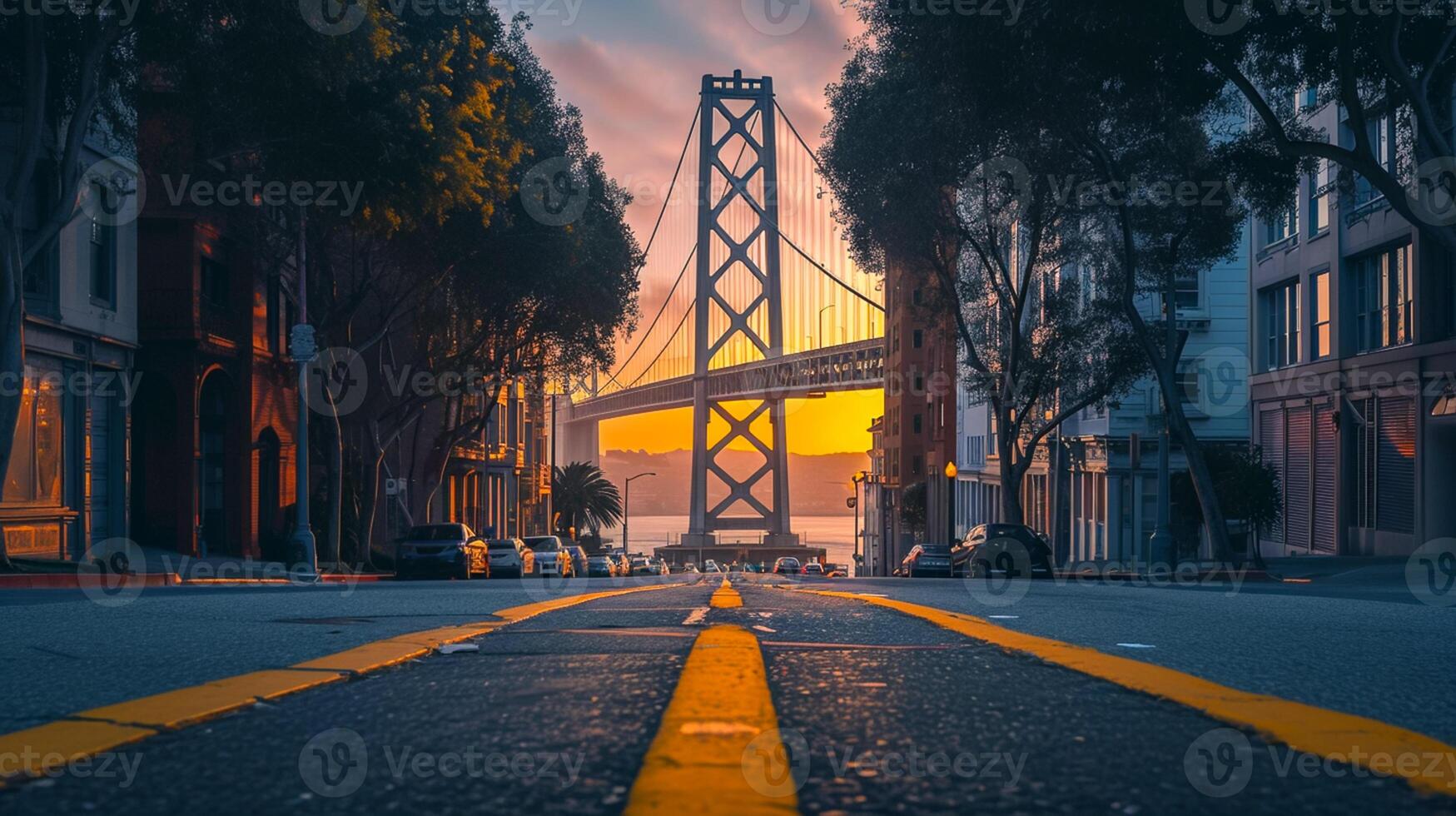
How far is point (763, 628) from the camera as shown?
256 inches

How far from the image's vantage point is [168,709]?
341 cm

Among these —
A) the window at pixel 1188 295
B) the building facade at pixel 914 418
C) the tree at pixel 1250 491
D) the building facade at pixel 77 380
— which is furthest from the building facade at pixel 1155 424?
the building facade at pixel 77 380

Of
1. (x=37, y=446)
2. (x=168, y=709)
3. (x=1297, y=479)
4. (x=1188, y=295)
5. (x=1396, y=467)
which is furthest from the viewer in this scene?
(x=1188, y=295)

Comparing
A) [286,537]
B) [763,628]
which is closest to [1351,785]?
[763,628]

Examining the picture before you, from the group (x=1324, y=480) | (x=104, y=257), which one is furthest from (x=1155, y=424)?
(x=104, y=257)

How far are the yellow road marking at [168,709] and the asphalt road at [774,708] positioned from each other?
0.08 m

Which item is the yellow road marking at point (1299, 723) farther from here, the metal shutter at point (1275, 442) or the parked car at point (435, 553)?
the metal shutter at point (1275, 442)

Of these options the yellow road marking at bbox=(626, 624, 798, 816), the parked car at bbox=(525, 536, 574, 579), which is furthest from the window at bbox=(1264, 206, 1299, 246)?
the yellow road marking at bbox=(626, 624, 798, 816)

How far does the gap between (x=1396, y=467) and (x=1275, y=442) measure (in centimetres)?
794

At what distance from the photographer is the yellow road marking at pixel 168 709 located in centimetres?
279

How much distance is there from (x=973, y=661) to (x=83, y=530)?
882 inches

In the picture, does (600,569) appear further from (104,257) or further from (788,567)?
(788,567)

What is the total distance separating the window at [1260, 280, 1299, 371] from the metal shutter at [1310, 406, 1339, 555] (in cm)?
256

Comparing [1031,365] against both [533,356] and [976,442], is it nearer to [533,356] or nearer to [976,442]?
[533,356]
